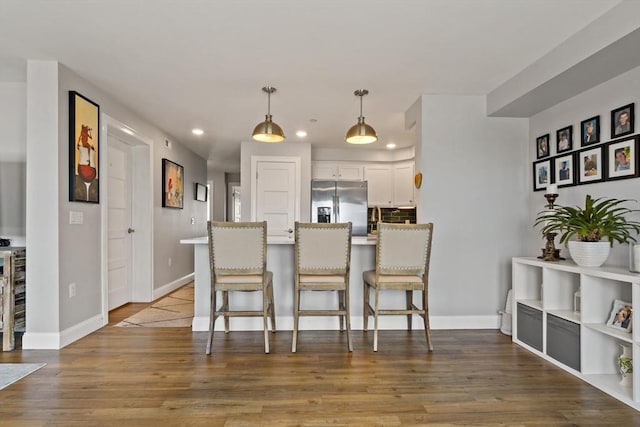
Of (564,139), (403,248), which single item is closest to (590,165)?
(564,139)

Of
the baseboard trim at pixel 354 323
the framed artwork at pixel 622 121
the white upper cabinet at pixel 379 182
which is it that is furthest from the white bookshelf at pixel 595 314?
the white upper cabinet at pixel 379 182

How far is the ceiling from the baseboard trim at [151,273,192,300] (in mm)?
2406

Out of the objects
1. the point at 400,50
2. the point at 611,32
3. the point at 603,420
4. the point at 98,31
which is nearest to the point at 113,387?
the point at 98,31

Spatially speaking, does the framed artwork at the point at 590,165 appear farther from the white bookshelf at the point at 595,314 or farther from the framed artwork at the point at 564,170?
the white bookshelf at the point at 595,314

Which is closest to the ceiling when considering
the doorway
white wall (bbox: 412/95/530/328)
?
white wall (bbox: 412/95/530/328)

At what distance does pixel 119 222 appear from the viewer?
4449 millimetres

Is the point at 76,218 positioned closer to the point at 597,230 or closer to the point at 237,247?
the point at 237,247

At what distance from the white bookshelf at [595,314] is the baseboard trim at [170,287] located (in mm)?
4304

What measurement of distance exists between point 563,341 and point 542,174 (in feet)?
5.16

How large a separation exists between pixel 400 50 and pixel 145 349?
9.98 ft

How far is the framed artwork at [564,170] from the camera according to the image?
3086 millimetres

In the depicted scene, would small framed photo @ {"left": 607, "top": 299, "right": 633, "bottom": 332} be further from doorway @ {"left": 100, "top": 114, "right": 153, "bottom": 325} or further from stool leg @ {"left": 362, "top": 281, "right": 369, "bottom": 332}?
doorway @ {"left": 100, "top": 114, "right": 153, "bottom": 325}

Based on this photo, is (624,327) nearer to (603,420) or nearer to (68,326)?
(603,420)

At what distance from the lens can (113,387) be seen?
229 centimetres
